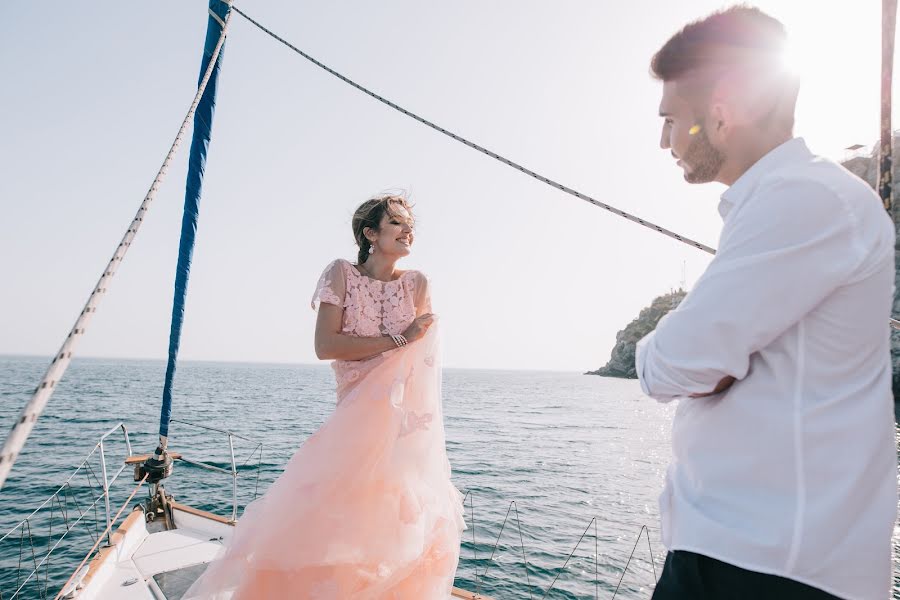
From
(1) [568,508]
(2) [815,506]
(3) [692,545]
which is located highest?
(2) [815,506]

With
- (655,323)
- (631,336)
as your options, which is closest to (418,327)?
(655,323)

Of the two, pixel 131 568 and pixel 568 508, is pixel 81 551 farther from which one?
pixel 568 508

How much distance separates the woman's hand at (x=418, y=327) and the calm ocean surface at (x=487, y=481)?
1124 millimetres

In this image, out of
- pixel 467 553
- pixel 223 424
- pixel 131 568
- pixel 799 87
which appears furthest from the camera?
pixel 223 424

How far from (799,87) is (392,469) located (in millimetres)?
2263

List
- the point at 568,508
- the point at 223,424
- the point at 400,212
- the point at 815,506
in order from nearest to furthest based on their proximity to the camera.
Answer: the point at 815,506 → the point at 400,212 → the point at 568,508 → the point at 223,424

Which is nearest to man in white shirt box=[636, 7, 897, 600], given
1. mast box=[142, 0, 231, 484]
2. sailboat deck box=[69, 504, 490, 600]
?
sailboat deck box=[69, 504, 490, 600]

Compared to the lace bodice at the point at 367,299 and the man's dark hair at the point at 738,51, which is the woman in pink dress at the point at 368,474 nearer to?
the lace bodice at the point at 367,299

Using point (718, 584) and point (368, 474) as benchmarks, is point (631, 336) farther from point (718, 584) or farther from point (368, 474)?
point (718, 584)

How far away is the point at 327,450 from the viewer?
8.63 feet

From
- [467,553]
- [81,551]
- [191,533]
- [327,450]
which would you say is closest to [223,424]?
[81,551]

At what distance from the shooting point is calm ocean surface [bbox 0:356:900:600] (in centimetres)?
1120

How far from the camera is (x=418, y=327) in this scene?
290 cm

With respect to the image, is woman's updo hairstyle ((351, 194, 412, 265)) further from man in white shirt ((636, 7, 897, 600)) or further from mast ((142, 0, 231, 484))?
man in white shirt ((636, 7, 897, 600))
